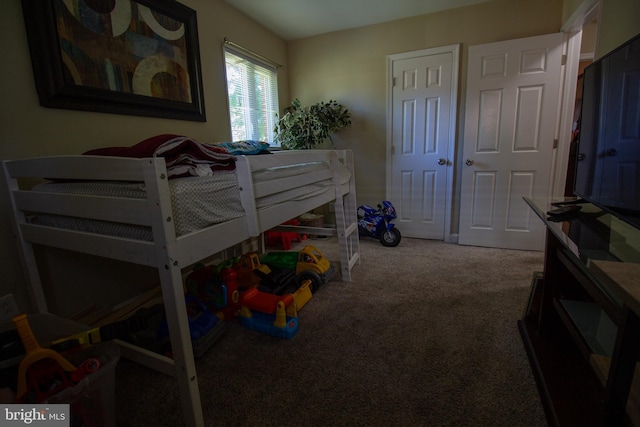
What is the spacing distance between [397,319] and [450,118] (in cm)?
225

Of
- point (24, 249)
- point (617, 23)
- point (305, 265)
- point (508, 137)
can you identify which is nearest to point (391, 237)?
point (305, 265)

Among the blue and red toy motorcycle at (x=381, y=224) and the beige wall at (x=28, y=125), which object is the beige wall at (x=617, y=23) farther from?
the beige wall at (x=28, y=125)

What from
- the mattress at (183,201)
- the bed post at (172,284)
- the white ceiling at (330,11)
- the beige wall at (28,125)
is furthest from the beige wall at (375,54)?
the bed post at (172,284)

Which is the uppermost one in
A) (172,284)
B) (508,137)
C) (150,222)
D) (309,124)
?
(309,124)

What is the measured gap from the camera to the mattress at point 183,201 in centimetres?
95

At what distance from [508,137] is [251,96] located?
2.62 metres

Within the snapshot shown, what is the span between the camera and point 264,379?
4.27ft

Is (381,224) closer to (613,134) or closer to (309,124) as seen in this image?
(309,124)

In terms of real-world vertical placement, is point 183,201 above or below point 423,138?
below

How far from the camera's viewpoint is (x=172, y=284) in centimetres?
89

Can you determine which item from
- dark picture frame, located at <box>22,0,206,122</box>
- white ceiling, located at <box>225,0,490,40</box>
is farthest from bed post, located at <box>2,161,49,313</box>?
white ceiling, located at <box>225,0,490,40</box>

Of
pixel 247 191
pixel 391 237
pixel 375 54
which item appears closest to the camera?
pixel 247 191

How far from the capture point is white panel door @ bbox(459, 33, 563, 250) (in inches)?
104

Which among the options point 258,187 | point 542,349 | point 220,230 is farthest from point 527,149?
point 220,230
